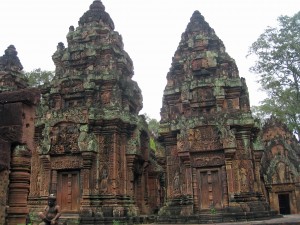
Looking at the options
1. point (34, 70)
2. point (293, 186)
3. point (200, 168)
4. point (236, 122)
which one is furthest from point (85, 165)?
point (34, 70)

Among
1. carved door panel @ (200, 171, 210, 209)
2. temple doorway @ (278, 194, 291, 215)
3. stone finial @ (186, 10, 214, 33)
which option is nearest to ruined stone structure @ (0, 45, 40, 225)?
carved door panel @ (200, 171, 210, 209)

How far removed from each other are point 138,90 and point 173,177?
484 cm

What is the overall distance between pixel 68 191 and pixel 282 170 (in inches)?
536

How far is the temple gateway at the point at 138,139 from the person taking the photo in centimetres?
1212

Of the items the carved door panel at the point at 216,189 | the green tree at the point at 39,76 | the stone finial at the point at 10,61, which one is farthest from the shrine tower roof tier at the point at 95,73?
the green tree at the point at 39,76

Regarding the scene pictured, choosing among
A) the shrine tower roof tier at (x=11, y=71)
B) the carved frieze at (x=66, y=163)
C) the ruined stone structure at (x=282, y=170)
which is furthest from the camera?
the ruined stone structure at (x=282, y=170)

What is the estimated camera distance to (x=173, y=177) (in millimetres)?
12703

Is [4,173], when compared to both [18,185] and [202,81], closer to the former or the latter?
[18,185]

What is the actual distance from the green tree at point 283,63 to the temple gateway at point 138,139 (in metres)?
8.23

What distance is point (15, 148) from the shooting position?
231 inches

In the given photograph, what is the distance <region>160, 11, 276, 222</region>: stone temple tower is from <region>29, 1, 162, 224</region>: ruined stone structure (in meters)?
1.57

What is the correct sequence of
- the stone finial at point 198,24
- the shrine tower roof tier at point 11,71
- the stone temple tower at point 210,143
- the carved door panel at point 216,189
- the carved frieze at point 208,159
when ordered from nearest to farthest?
the stone temple tower at point 210,143
the carved door panel at point 216,189
the carved frieze at point 208,159
the stone finial at point 198,24
the shrine tower roof tier at point 11,71

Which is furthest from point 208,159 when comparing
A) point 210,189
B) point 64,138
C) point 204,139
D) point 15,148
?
point 15,148

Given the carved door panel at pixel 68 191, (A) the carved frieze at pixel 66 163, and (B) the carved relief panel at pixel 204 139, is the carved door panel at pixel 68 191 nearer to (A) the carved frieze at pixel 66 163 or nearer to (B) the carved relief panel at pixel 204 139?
(A) the carved frieze at pixel 66 163
